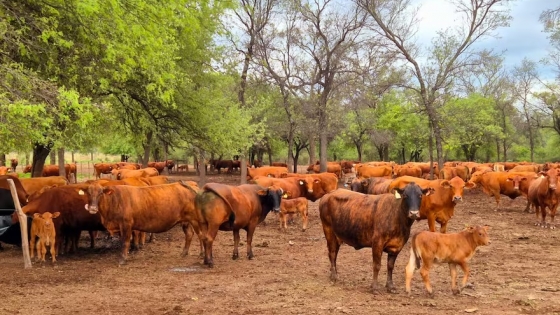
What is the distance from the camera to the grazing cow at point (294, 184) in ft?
58.6

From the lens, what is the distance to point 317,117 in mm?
27828

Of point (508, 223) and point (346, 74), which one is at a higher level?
point (346, 74)

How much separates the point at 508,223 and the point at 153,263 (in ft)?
37.8

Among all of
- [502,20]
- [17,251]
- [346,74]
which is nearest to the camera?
[17,251]

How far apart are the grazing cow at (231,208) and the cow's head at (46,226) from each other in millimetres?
3009

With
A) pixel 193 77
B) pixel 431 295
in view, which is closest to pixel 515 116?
pixel 193 77

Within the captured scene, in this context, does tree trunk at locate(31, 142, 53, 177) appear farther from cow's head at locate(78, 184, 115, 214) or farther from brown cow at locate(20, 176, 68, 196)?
cow's head at locate(78, 184, 115, 214)

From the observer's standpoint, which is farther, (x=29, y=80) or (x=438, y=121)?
(x=438, y=121)

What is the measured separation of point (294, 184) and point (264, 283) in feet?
33.0

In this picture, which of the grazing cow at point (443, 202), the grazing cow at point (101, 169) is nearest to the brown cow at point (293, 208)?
the grazing cow at point (443, 202)

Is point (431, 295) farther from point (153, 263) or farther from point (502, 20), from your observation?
point (502, 20)

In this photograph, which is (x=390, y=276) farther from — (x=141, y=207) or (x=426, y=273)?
(x=141, y=207)

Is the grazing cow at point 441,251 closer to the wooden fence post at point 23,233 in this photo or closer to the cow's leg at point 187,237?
the cow's leg at point 187,237

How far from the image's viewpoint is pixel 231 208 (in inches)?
401
